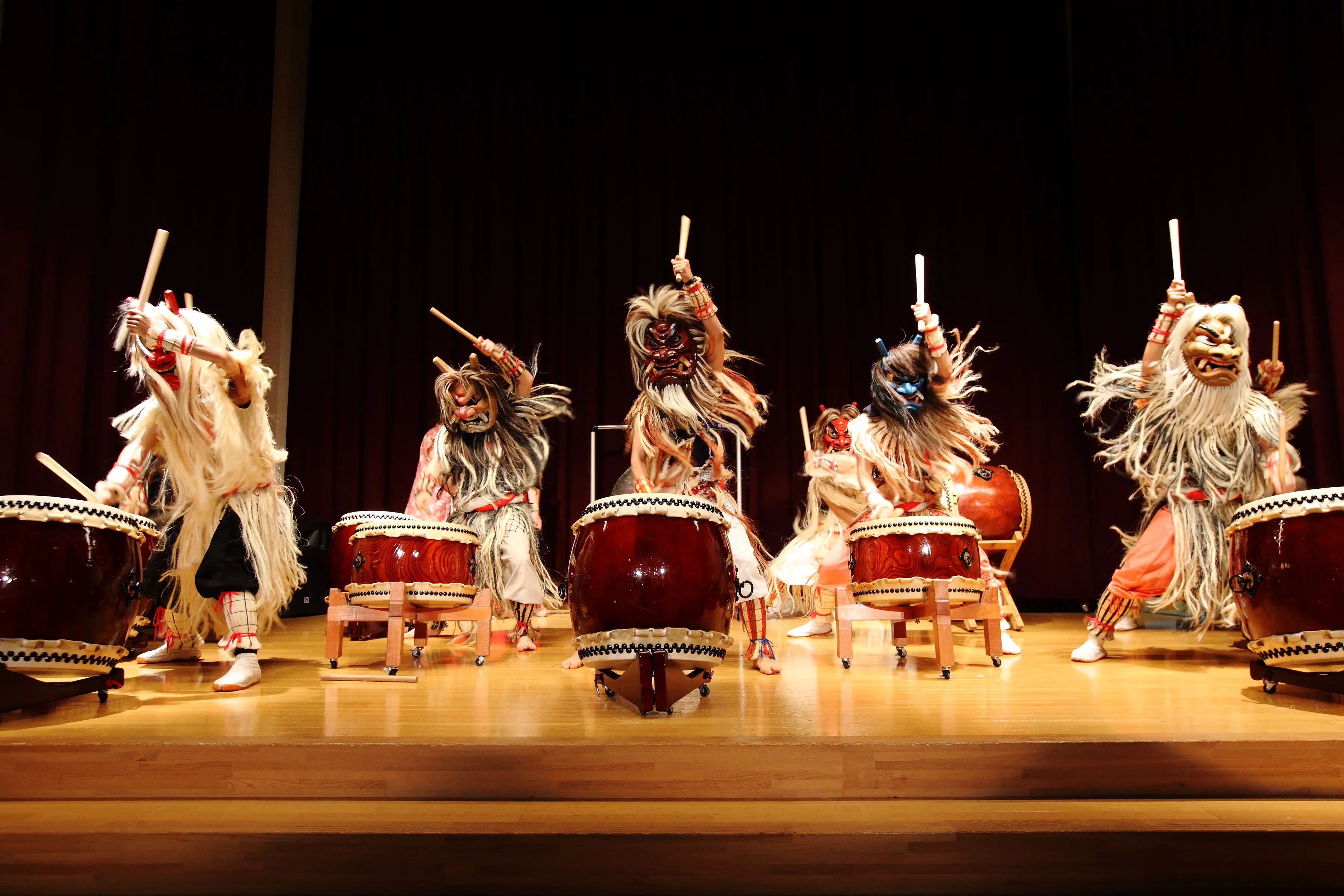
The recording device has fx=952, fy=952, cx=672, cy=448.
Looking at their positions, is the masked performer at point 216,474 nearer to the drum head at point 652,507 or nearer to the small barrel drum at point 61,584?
the small barrel drum at point 61,584

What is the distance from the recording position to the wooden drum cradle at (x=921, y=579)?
3.41 metres

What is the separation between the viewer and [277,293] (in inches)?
268

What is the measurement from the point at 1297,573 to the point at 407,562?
288 cm

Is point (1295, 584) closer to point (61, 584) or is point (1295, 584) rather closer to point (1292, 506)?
point (1292, 506)

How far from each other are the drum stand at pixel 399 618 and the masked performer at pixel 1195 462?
7.72ft

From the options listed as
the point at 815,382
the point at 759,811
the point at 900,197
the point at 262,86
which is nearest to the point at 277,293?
the point at 262,86

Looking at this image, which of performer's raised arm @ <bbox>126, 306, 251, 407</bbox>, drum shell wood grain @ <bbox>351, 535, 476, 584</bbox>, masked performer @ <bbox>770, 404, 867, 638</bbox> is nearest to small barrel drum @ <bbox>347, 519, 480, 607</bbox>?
drum shell wood grain @ <bbox>351, 535, 476, 584</bbox>

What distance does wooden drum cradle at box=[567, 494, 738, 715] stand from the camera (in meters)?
2.58

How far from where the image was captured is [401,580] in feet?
11.6

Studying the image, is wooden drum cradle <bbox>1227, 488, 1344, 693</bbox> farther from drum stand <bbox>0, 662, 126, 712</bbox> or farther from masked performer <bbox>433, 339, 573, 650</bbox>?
drum stand <bbox>0, 662, 126, 712</bbox>

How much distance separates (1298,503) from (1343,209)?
3.03 m

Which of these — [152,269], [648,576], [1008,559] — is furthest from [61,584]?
[1008,559]

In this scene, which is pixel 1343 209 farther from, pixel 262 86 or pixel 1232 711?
pixel 262 86

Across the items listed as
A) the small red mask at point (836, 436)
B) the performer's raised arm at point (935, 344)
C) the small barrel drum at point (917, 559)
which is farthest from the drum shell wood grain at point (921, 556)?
the small red mask at point (836, 436)
